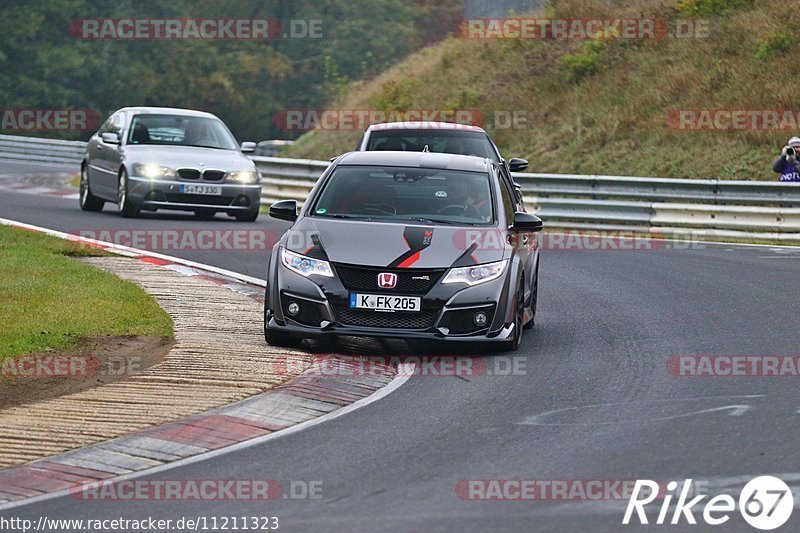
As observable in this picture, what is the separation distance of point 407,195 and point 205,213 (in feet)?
41.6

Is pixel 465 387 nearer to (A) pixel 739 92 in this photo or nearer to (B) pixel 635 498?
(B) pixel 635 498

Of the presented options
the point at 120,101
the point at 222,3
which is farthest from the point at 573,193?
Answer: the point at 222,3

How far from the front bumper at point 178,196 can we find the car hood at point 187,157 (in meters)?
0.29

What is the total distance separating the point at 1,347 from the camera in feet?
35.2

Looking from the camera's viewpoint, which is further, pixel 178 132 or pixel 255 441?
pixel 178 132

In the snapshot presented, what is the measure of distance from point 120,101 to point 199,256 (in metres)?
55.4

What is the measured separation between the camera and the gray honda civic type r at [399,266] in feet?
36.1

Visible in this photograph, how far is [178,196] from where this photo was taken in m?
22.9

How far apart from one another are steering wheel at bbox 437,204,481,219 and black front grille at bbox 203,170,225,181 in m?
11.4
